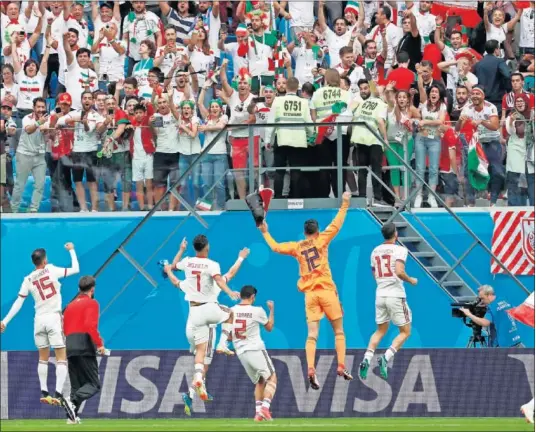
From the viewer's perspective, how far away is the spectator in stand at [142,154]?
24.4 meters

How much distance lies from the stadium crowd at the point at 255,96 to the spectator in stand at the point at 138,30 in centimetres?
4

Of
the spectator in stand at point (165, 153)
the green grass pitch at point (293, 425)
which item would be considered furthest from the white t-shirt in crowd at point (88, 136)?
the green grass pitch at point (293, 425)

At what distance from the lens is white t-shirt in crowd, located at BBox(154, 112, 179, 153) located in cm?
2434

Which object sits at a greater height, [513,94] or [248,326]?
[513,94]

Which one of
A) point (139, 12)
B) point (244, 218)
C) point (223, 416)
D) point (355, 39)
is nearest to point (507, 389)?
point (223, 416)

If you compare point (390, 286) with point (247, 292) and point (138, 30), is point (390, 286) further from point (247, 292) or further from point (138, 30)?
point (138, 30)

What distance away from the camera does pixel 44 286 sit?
21.6 metres

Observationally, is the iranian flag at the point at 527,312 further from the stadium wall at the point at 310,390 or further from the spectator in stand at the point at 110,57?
the spectator in stand at the point at 110,57

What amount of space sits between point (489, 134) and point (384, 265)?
157 inches

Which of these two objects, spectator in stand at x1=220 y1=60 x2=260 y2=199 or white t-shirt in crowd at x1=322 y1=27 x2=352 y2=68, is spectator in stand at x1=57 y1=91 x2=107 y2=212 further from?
white t-shirt in crowd at x1=322 y1=27 x2=352 y2=68

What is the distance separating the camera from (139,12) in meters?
27.1

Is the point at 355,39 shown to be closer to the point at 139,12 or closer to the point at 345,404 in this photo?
the point at 139,12

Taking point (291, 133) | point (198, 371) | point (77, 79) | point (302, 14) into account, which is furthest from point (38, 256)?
point (302, 14)

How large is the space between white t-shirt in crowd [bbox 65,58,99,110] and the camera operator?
7.83m
